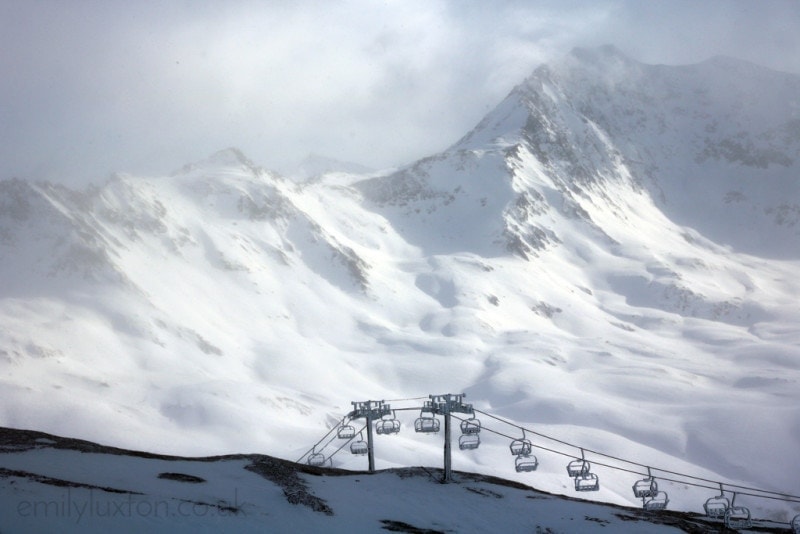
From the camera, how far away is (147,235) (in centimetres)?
17000

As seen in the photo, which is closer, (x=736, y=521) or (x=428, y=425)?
(x=736, y=521)

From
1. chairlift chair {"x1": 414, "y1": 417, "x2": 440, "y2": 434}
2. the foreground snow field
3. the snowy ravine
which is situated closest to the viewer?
the foreground snow field

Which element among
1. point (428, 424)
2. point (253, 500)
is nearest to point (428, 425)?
point (428, 424)

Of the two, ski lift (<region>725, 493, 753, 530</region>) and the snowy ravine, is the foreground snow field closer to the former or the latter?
ski lift (<region>725, 493, 753, 530</region>)

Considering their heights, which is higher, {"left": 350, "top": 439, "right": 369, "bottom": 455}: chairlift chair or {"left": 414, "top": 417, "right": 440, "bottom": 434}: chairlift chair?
{"left": 414, "top": 417, "right": 440, "bottom": 434}: chairlift chair

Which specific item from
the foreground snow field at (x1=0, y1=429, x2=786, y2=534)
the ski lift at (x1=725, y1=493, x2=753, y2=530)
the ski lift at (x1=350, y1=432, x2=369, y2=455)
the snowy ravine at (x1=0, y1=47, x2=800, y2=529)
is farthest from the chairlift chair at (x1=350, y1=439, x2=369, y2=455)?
the snowy ravine at (x1=0, y1=47, x2=800, y2=529)

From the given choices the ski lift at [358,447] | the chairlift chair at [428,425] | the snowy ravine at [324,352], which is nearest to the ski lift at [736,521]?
the chairlift chair at [428,425]

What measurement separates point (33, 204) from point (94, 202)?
579 inches

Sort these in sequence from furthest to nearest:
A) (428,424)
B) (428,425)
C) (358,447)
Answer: (358,447)
(428,425)
(428,424)

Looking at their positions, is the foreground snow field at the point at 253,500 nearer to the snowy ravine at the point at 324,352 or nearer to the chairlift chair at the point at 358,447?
the chairlift chair at the point at 358,447

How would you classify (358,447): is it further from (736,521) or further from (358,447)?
(736,521)

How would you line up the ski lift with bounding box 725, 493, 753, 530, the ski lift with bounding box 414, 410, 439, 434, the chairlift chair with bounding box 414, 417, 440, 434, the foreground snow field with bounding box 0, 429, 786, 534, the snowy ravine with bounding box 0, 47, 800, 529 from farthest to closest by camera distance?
the snowy ravine with bounding box 0, 47, 800, 529, the chairlift chair with bounding box 414, 417, 440, 434, the ski lift with bounding box 414, 410, 439, 434, the ski lift with bounding box 725, 493, 753, 530, the foreground snow field with bounding box 0, 429, 786, 534

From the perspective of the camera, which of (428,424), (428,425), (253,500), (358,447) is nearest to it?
(253,500)

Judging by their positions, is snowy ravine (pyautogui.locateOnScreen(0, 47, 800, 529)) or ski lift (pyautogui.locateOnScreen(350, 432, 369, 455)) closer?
ski lift (pyautogui.locateOnScreen(350, 432, 369, 455))
